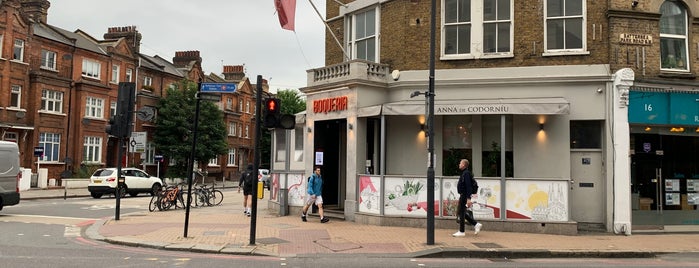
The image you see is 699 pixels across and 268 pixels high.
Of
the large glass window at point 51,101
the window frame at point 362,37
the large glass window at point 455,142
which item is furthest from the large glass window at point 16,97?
the large glass window at point 455,142

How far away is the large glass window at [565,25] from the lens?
14547mm

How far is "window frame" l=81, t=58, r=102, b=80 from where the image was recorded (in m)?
38.6

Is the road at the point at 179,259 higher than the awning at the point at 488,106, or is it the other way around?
the awning at the point at 488,106

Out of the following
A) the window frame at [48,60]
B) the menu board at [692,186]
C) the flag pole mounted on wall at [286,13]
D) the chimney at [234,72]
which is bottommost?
the menu board at [692,186]

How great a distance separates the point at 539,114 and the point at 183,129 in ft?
116

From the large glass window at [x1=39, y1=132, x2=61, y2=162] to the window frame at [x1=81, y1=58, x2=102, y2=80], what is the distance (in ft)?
17.5

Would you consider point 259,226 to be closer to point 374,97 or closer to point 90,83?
point 374,97

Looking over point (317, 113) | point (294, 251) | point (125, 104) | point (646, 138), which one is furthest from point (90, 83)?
point (646, 138)

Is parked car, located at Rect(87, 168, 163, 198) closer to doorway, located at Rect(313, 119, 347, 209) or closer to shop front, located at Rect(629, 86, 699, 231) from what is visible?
doorway, located at Rect(313, 119, 347, 209)

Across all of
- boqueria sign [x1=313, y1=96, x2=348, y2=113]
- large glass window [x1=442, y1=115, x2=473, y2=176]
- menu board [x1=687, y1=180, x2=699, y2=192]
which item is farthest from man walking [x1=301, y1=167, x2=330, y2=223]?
menu board [x1=687, y1=180, x2=699, y2=192]

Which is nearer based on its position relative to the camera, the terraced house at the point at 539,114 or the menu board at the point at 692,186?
the terraced house at the point at 539,114

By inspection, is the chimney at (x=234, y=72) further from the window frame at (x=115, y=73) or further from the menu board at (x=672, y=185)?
the menu board at (x=672, y=185)

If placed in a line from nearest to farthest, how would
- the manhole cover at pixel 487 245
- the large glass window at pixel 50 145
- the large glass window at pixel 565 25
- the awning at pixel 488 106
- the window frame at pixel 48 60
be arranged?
the manhole cover at pixel 487 245, the awning at pixel 488 106, the large glass window at pixel 565 25, the large glass window at pixel 50 145, the window frame at pixel 48 60

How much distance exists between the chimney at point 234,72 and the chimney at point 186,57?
213 inches
